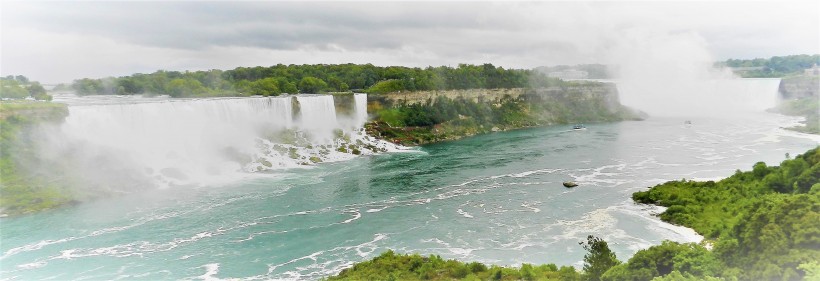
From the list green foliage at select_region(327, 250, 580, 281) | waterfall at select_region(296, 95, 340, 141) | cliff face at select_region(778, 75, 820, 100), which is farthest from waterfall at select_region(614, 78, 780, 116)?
green foliage at select_region(327, 250, 580, 281)

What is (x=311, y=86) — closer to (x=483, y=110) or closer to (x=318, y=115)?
(x=318, y=115)

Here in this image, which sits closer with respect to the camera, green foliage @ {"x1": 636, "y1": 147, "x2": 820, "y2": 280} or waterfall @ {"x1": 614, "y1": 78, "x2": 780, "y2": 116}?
green foliage @ {"x1": 636, "y1": 147, "x2": 820, "y2": 280}

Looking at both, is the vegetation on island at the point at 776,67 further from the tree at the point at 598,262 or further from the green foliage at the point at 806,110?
the tree at the point at 598,262

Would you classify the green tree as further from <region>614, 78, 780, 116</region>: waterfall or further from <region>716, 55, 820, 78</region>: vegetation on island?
<region>716, 55, 820, 78</region>: vegetation on island

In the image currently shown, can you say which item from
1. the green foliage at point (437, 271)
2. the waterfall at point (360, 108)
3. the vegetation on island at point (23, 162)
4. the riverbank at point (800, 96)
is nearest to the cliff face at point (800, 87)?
the riverbank at point (800, 96)

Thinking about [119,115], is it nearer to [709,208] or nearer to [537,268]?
[537,268]

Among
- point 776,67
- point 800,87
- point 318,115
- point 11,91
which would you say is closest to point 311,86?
point 318,115

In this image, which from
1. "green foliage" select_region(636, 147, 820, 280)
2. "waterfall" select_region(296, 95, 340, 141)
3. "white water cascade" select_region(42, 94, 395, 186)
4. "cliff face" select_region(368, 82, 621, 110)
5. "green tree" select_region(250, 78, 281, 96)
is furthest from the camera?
"cliff face" select_region(368, 82, 621, 110)
